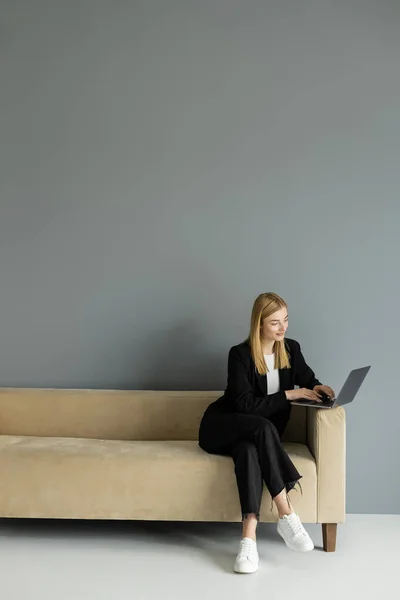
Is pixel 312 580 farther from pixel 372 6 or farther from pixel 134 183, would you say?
pixel 372 6

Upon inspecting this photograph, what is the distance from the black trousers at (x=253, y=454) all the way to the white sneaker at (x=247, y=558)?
12cm

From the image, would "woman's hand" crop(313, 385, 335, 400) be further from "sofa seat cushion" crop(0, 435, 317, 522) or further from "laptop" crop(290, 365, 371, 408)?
"sofa seat cushion" crop(0, 435, 317, 522)

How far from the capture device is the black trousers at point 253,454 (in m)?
3.25

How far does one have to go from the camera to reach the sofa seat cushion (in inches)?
133

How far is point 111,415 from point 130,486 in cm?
63

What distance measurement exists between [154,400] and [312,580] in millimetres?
1276

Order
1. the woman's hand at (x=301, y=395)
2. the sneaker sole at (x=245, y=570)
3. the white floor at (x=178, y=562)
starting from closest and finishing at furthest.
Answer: the white floor at (x=178, y=562)
the sneaker sole at (x=245, y=570)
the woman's hand at (x=301, y=395)

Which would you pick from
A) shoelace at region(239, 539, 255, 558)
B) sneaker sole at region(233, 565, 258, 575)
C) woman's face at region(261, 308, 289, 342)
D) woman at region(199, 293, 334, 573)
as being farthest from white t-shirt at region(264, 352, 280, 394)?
sneaker sole at region(233, 565, 258, 575)

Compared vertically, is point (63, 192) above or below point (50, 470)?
above

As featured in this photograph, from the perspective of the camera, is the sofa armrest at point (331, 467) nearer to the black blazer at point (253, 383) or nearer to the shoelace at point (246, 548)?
the black blazer at point (253, 383)

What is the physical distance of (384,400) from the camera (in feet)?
13.4

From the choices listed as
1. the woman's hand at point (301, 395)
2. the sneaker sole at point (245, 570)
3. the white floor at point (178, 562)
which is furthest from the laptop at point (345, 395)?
the sneaker sole at point (245, 570)

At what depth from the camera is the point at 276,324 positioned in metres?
3.62

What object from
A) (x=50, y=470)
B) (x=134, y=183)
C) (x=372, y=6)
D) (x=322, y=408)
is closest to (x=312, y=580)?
(x=322, y=408)
